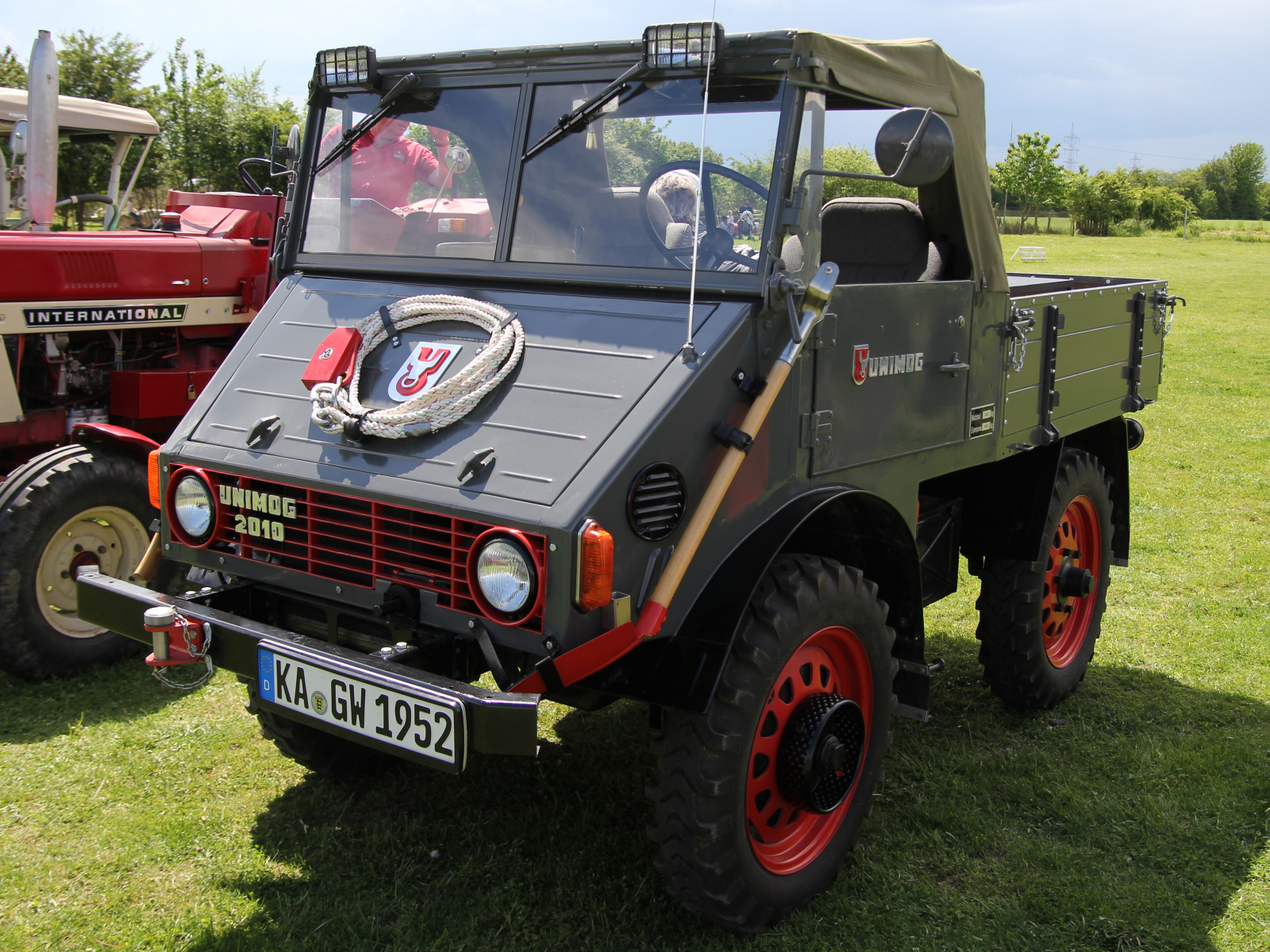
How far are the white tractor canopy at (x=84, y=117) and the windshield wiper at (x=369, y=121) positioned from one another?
4450 mm

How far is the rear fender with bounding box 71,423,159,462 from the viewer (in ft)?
16.7

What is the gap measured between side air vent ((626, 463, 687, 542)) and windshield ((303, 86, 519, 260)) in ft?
3.72

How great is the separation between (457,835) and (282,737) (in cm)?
74

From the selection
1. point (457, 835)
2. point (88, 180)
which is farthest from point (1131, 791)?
point (88, 180)

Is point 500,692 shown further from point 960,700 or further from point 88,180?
point 88,180

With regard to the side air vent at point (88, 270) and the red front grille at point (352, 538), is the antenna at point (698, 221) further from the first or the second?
the side air vent at point (88, 270)

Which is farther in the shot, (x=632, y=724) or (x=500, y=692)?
(x=632, y=724)

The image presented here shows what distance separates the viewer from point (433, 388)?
3104mm

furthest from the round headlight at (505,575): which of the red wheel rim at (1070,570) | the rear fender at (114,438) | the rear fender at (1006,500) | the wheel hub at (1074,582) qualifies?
the wheel hub at (1074,582)

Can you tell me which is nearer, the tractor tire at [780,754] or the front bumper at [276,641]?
the front bumper at [276,641]

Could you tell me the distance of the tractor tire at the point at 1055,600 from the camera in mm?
4809

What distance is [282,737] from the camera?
13.0 ft

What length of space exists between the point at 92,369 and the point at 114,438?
3.62 feet

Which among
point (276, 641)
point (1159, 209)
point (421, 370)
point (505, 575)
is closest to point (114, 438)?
point (421, 370)
